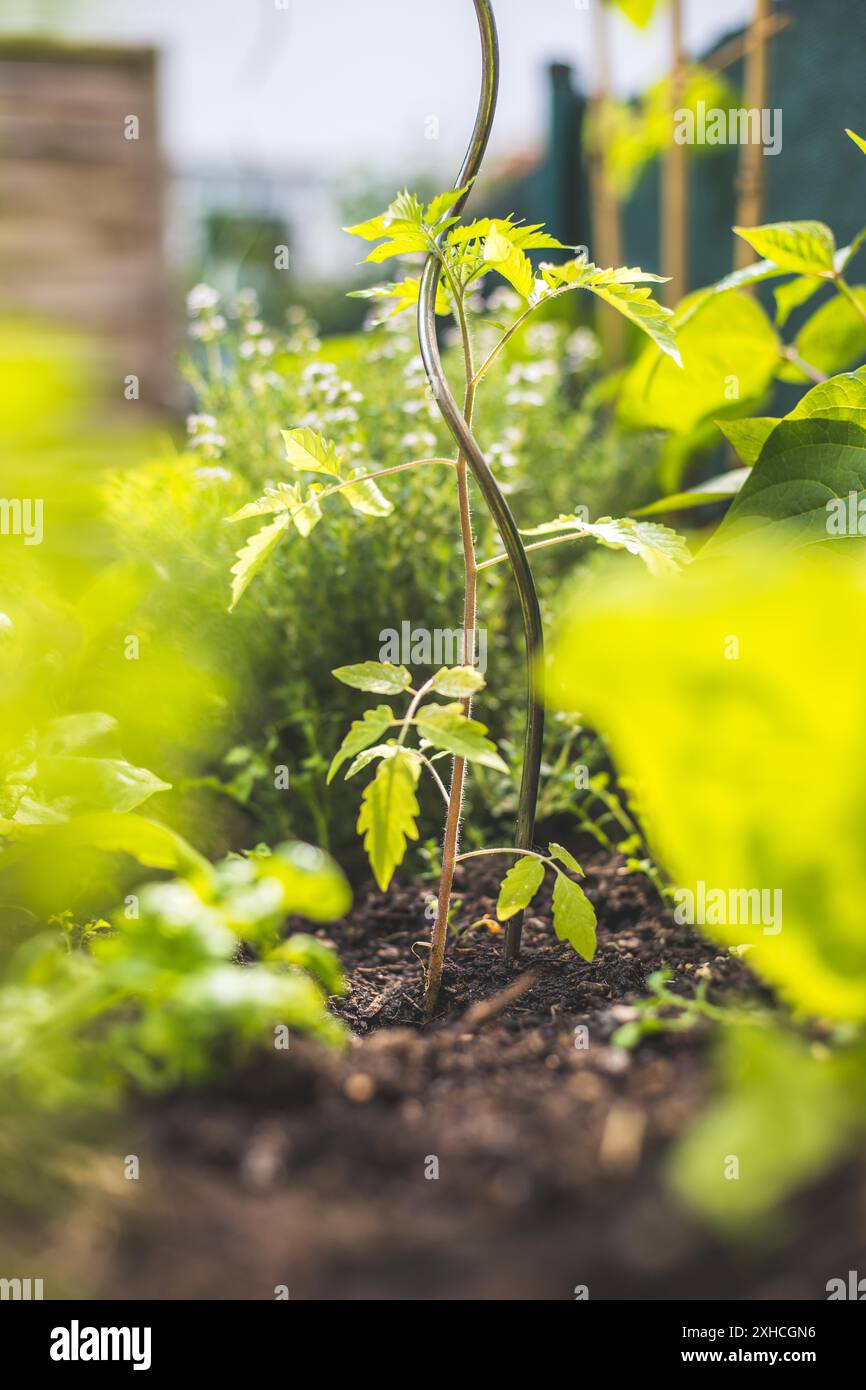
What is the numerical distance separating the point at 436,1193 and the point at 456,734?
35cm

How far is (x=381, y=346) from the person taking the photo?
2043 mm

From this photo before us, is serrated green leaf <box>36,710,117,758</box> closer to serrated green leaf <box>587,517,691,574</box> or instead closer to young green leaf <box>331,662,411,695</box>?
young green leaf <box>331,662,411,695</box>

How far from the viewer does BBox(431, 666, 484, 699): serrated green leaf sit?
2.76 feet

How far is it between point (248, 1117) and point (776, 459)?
94 centimetres

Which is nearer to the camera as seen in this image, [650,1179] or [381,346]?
[650,1179]

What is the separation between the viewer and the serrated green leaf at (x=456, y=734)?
80cm

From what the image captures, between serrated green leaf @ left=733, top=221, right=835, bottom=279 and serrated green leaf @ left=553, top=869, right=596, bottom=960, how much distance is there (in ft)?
3.06

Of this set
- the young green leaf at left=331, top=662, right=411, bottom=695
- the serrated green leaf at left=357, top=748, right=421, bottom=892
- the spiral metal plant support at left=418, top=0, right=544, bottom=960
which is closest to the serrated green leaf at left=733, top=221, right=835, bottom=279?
the spiral metal plant support at left=418, top=0, right=544, bottom=960

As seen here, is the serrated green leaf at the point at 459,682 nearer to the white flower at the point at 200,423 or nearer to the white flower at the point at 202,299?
the white flower at the point at 200,423

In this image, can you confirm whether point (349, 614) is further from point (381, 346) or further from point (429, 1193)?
point (429, 1193)

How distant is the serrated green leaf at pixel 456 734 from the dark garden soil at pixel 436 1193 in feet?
0.77

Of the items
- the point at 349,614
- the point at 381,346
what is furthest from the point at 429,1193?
the point at 381,346

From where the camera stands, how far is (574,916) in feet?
3.19

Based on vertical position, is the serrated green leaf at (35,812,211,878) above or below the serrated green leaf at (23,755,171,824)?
below
